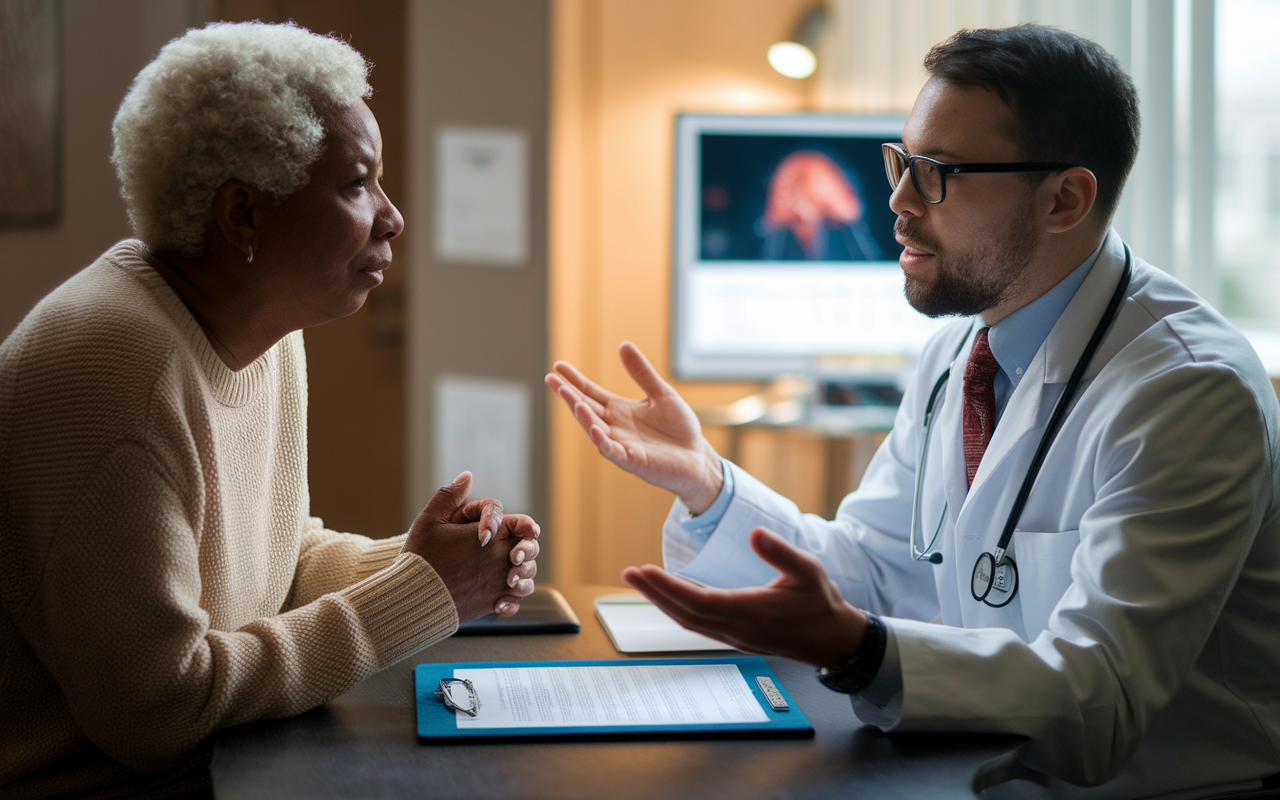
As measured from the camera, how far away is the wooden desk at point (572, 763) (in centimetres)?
100

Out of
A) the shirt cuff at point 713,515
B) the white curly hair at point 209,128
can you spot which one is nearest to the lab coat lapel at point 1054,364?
the shirt cuff at point 713,515

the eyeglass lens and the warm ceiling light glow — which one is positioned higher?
the warm ceiling light glow

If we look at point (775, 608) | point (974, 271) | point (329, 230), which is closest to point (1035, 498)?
point (974, 271)

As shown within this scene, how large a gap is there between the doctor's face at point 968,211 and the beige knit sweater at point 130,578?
0.89m

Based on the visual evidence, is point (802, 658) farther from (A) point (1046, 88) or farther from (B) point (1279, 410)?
(A) point (1046, 88)

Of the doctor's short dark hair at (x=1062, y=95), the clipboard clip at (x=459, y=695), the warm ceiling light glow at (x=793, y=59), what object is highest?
the warm ceiling light glow at (x=793, y=59)

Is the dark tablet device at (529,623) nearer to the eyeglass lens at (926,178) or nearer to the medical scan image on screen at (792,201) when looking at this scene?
the eyeglass lens at (926,178)

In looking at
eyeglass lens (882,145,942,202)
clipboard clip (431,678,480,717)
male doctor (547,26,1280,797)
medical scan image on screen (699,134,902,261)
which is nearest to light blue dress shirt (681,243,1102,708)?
male doctor (547,26,1280,797)

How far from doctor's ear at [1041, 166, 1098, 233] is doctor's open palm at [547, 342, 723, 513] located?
629 mm

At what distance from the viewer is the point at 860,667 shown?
113 cm

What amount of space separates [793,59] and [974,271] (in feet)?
10.2

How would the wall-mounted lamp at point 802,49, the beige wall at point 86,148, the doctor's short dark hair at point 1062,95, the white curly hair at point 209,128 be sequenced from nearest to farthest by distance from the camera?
the white curly hair at point 209,128 → the doctor's short dark hair at point 1062,95 → the beige wall at point 86,148 → the wall-mounted lamp at point 802,49

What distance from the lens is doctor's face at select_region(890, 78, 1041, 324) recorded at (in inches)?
59.5

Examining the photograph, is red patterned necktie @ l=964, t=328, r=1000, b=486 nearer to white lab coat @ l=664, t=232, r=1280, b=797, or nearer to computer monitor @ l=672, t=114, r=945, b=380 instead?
white lab coat @ l=664, t=232, r=1280, b=797
